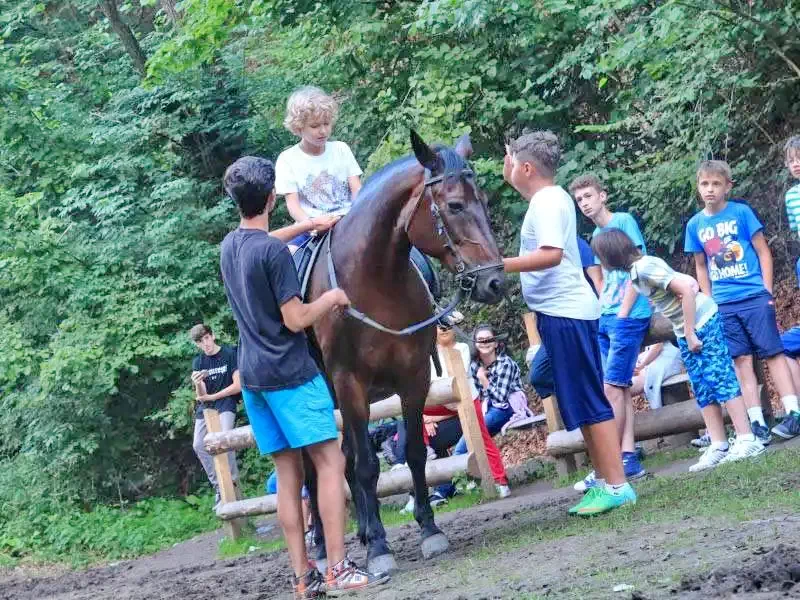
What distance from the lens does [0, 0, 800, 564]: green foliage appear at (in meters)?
12.4

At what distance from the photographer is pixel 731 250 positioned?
9.31 m

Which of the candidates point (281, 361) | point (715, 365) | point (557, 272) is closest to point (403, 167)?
point (557, 272)

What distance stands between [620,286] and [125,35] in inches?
471

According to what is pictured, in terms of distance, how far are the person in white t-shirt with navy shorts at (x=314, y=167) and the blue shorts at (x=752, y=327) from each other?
338cm

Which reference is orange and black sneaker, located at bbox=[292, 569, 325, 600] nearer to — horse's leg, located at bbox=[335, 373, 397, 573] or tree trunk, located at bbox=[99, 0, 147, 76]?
horse's leg, located at bbox=[335, 373, 397, 573]

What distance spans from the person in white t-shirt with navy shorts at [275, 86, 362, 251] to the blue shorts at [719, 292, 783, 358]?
3.38 m

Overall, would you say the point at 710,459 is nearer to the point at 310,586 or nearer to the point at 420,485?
the point at 420,485

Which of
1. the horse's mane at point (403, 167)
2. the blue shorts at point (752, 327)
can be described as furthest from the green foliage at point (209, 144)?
the horse's mane at point (403, 167)

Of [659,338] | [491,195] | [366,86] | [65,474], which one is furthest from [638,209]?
[65,474]

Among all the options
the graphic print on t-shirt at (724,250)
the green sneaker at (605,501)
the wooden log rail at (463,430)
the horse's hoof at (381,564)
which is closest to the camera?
the horse's hoof at (381,564)

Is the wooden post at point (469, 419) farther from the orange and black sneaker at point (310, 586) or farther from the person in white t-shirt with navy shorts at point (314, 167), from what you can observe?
the orange and black sneaker at point (310, 586)

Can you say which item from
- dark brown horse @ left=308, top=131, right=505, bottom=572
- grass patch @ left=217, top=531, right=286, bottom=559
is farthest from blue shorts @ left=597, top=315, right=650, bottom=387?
grass patch @ left=217, top=531, right=286, bottom=559

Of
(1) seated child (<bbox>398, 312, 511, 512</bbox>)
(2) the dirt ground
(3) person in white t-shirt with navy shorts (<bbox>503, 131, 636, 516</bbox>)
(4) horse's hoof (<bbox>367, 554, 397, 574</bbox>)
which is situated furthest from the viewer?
(1) seated child (<bbox>398, 312, 511, 512</bbox>)

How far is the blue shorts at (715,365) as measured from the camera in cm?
862
